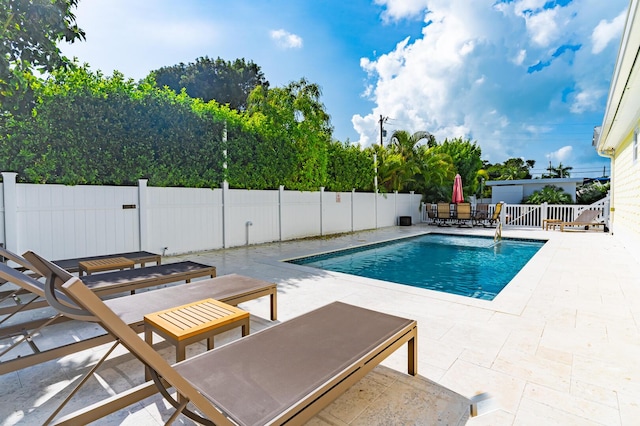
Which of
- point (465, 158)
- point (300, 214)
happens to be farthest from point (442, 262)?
point (465, 158)

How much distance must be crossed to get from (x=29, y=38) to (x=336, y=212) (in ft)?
34.3

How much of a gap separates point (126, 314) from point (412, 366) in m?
2.56

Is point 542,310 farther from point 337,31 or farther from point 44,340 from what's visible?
point 337,31

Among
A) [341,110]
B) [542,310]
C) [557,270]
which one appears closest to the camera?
[542,310]

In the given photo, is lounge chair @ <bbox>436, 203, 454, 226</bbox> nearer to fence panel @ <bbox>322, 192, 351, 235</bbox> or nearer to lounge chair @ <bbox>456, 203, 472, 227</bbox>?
lounge chair @ <bbox>456, 203, 472, 227</bbox>

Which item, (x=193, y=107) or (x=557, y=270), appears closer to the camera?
(x=557, y=270)

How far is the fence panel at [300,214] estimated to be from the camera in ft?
38.3

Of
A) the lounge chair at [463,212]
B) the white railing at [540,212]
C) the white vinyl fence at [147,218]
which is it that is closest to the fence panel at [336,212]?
the white vinyl fence at [147,218]

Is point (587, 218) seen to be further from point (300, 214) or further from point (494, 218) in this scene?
point (300, 214)

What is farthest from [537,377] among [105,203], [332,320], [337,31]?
[337,31]

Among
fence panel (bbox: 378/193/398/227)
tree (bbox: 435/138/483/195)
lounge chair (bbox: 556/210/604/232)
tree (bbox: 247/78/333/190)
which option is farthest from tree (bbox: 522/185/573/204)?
tree (bbox: 247/78/333/190)

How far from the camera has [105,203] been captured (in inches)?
291

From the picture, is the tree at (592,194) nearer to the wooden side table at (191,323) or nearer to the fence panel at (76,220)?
the fence panel at (76,220)

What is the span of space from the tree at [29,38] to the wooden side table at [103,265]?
3.05 m
